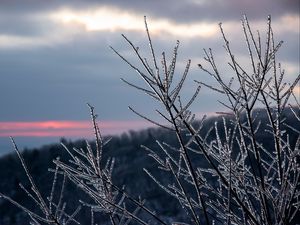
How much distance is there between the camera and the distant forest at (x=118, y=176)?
41375mm

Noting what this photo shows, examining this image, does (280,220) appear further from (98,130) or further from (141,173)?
(141,173)

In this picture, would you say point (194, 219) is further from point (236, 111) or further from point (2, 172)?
point (2, 172)

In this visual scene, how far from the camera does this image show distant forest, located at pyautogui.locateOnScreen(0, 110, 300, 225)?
1629 inches

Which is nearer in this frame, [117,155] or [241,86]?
[241,86]

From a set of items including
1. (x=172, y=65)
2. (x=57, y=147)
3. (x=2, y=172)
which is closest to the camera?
(x=172, y=65)

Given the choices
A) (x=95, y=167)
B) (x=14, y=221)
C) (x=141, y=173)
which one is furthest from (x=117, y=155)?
(x=95, y=167)

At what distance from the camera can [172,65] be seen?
3508 mm

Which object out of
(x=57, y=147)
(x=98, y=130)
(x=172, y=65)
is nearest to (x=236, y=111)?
(x=172, y=65)

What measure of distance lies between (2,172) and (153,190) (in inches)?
589

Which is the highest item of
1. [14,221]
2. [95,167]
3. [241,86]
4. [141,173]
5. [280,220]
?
[241,86]

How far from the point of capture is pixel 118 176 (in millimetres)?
46125

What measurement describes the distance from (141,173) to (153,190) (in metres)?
2.46

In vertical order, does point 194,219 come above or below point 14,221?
above

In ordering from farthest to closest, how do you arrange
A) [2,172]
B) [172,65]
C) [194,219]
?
[2,172] → [194,219] → [172,65]
